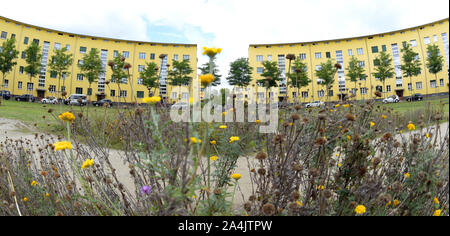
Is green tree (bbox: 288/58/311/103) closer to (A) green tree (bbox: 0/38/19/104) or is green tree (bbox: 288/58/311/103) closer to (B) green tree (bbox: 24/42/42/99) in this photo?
(B) green tree (bbox: 24/42/42/99)

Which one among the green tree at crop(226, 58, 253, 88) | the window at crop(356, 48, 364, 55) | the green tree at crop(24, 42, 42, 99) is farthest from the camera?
the green tree at crop(24, 42, 42, 99)

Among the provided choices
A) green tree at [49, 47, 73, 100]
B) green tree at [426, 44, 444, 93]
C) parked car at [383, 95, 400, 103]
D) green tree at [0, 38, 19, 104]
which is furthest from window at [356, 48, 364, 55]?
Result: green tree at [0, 38, 19, 104]

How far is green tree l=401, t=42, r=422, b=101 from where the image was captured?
4.45ft

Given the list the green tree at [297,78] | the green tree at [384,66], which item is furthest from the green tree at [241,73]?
the green tree at [384,66]

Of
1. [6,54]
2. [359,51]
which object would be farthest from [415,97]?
[6,54]

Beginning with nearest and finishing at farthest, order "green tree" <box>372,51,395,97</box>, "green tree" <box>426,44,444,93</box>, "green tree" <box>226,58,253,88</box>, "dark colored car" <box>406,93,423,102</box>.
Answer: "green tree" <box>426,44,444,93</box> < "dark colored car" <box>406,93,423,102</box> < "green tree" <box>226,58,253,88</box> < "green tree" <box>372,51,395,97</box>

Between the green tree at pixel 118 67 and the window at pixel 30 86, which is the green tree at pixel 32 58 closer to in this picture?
the window at pixel 30 86

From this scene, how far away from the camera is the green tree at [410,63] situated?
136 centimetres

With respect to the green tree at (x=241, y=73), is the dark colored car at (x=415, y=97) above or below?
below

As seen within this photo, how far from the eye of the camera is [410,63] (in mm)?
1691

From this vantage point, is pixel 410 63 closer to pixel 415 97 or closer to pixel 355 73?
pixel 415 97
